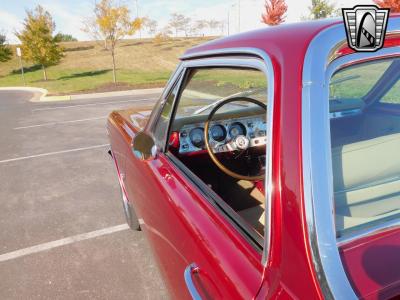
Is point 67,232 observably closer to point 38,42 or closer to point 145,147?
point 145,147

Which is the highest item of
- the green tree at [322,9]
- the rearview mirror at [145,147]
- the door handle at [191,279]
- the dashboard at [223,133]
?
the green tree at [322,9]

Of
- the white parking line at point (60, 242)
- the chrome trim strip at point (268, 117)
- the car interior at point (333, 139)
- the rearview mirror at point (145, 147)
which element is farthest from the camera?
the white parking line at point (60, 242)

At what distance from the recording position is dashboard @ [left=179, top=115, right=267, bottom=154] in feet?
8.64

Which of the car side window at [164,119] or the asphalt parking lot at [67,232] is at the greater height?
the car side window at [164,119]

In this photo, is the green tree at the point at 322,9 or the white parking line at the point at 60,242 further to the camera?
the green tree at the point at 322,9

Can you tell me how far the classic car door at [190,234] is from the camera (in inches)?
43.7

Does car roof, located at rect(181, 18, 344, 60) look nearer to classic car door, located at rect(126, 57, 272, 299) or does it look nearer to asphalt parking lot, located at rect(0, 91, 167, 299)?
classic car door, located at rect(126, 57, 272, 299)

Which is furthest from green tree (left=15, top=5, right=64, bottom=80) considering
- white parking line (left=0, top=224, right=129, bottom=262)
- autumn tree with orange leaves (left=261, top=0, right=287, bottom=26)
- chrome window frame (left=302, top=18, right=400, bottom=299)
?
chrome window frame (left=302, top=18, right=400, bottom=299)

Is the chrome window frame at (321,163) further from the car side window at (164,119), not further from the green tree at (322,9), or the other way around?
the green tree at (322,9)

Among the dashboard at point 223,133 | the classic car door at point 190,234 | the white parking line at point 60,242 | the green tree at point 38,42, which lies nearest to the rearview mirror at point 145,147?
the classic car door at point 190,234

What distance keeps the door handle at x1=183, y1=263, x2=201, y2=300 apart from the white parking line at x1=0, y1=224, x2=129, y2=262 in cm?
226

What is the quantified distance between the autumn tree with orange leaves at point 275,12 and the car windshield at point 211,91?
30.7 m

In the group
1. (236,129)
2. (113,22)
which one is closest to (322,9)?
(113,22)

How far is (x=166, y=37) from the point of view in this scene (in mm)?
56750
